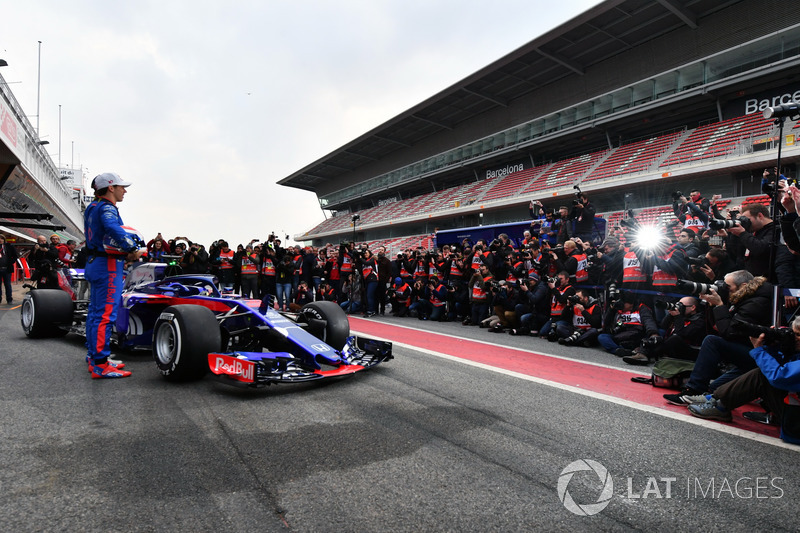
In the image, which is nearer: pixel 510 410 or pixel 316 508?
pixel 316 508

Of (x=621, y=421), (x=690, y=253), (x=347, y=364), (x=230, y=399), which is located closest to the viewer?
(x=621, y=421)

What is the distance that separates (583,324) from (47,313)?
7.77 m

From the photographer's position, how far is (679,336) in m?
5.20

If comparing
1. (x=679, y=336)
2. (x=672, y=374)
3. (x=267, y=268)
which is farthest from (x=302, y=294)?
(x=672, y=374)

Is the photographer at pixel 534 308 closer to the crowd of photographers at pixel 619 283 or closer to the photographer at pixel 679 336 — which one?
the crowd of photographers at pixel 619 283

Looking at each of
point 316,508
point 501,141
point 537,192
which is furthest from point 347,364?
point 501,141

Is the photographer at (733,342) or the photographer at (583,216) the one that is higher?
the photographer at (583,216)

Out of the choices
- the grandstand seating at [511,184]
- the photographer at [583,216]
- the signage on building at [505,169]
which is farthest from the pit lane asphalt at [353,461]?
the signage on building at [505,169]

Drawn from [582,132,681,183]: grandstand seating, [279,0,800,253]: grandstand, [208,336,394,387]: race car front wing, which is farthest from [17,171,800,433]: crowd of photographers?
[582,132,681,183]: grandstand seating

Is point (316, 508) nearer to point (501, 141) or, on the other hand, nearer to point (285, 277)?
point (285, 277)

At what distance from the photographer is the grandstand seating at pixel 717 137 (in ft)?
57.5

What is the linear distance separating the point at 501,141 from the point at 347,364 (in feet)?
94.9

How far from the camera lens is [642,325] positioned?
6.13 metres

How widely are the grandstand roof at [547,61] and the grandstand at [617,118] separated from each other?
8 cm
